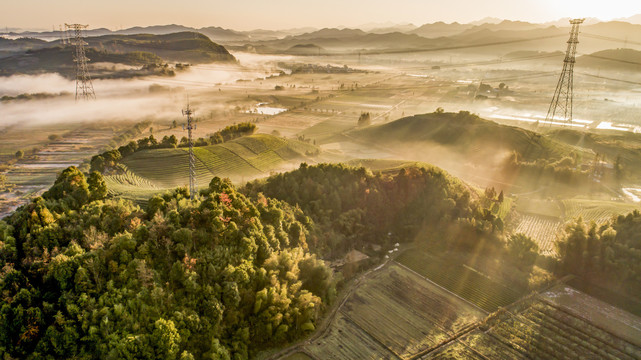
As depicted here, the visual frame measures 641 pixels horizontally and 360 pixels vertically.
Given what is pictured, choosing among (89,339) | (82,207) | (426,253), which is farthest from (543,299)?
(82,207)

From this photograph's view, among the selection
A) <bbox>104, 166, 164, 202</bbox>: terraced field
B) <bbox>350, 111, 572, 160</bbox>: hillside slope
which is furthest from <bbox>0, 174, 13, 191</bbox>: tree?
<bbox>350, 111, 572, 160</bbox>: hillside slope

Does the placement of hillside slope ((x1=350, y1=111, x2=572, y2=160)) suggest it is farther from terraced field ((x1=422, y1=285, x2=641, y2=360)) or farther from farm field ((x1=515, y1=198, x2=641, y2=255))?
terraced field ((x1=422, y1=285, x2=641, y2=360))

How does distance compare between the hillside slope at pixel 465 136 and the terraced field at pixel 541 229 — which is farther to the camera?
the hillside slope at pixel 465 136

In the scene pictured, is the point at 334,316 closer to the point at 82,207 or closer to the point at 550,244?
the point at 82,207

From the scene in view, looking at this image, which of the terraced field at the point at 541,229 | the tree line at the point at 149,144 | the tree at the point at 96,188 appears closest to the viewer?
the tree at the point at 96,188

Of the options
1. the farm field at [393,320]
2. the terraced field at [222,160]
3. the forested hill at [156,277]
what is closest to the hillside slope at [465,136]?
the terraced field at [222,160]

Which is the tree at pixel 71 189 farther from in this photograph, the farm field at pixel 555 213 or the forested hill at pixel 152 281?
the farm field at pixel 555 213

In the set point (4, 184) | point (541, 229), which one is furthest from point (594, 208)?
point (4, 184)
